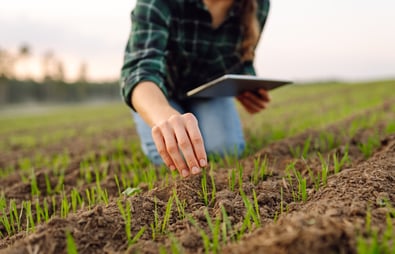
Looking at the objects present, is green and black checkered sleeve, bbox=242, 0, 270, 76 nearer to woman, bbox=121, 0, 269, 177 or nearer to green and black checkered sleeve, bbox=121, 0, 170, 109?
woman, bbox=121, 0, 269, 177

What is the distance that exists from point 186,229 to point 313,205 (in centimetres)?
41

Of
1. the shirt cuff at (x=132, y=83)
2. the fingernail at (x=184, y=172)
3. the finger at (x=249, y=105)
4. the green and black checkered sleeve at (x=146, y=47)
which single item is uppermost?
the green and black checkered sleeve at (x=146, y=47)

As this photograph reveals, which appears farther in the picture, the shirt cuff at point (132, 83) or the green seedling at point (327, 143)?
the green seedling at point (327, 143)

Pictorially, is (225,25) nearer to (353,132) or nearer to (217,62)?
(217,62)

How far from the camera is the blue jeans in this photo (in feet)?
9.21

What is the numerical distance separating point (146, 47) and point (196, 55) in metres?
0.71

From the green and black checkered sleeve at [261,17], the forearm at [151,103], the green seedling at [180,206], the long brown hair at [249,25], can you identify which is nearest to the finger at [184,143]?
the green seedling at [180,206]

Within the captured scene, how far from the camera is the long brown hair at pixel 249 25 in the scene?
8.93 feet

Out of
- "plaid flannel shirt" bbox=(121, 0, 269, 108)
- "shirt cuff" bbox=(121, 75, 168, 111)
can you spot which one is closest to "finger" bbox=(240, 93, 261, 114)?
"plaid flannel shirt" bbox=(121, 0, 269, 108)

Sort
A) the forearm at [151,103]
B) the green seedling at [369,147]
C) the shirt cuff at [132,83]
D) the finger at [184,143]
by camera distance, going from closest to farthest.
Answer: the finger at [184,143] → the forearm at [151,103] → the shirt cuff at [132,83] → the green seedling at [369,147]

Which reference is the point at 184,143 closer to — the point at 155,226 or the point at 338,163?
the point at 155,226

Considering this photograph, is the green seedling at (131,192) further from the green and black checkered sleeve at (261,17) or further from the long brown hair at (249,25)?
the green and black checkered sleeve at (261,17)

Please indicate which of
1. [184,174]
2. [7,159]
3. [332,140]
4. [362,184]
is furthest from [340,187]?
[7,159]

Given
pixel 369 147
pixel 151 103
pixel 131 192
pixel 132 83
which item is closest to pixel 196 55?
pixel 132 83
